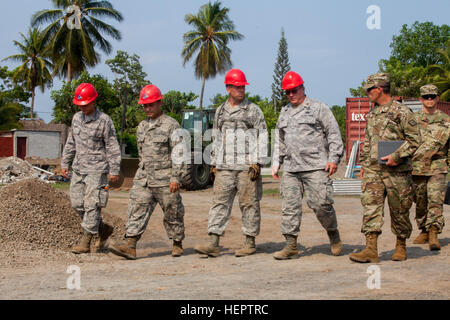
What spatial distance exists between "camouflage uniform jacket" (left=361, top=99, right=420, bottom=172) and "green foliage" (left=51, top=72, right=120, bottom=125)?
42.2 meters

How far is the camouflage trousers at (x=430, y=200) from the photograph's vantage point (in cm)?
691

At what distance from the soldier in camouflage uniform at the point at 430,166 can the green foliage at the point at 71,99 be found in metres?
41.2

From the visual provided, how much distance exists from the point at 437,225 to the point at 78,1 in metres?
38.1

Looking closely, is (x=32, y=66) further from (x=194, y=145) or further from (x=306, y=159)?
(x=306, y=159)

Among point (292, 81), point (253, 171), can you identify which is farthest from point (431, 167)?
point (253, 171)

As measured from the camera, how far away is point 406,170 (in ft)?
19.1

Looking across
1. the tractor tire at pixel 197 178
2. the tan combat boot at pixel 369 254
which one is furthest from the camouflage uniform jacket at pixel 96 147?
the tractor tire at pixel 197 178

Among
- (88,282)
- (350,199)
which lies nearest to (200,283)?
(88,282)

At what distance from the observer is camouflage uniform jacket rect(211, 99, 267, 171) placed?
6.51 m

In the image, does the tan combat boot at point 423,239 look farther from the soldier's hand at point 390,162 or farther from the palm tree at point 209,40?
the palm tree at point 209,40

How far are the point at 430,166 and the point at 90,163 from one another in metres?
4.03

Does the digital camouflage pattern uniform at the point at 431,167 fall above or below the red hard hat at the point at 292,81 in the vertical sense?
below

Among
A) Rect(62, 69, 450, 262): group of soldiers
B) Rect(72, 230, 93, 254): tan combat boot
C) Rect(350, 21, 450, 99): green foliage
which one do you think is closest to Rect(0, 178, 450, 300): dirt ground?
Rect(72, 230, 93, 254): tan combat boot

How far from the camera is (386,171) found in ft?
19.1
